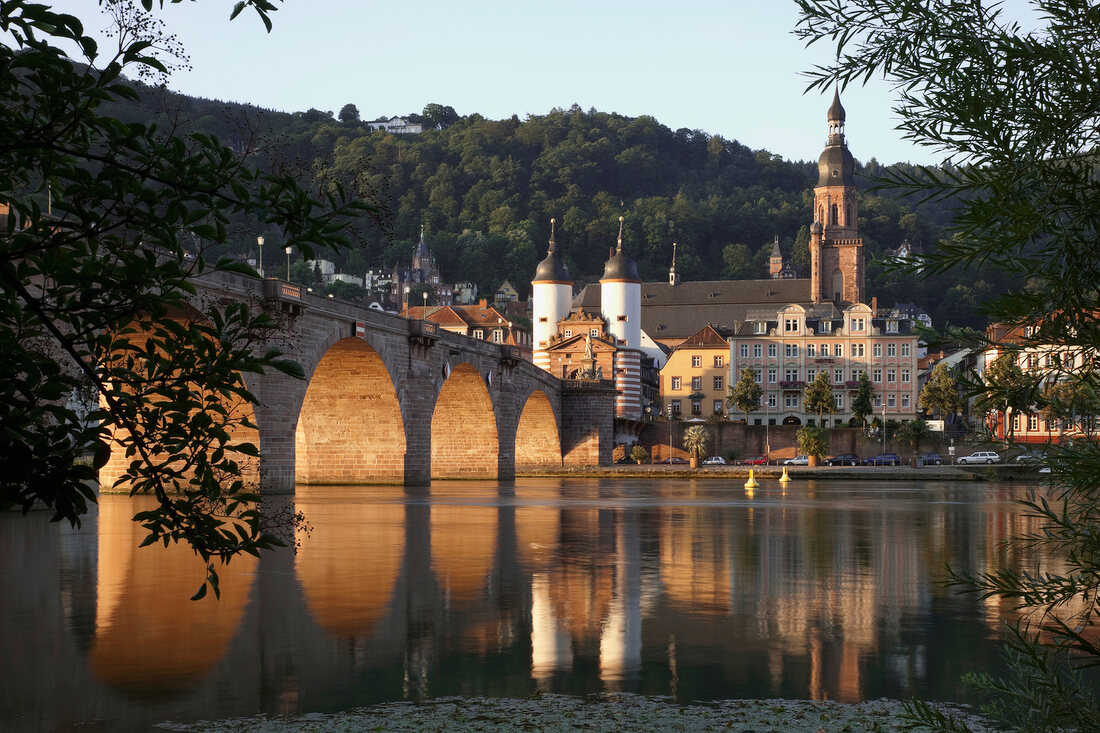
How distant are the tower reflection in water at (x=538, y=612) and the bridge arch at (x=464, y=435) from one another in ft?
122

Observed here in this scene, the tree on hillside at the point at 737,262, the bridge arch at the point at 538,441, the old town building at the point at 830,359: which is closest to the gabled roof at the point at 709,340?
the old town building at the point at 830,359

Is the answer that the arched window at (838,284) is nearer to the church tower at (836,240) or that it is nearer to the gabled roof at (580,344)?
the church tower at (836,240)

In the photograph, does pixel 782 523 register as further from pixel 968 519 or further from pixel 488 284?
pixel 488 284

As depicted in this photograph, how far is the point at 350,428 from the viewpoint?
56.2m

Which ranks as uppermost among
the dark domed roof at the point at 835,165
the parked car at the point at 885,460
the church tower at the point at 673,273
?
the dark domed roof at the point at 835,165

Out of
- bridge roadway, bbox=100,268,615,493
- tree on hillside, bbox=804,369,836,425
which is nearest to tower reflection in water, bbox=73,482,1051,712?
bridge roadway, bbox=100,268,615,493

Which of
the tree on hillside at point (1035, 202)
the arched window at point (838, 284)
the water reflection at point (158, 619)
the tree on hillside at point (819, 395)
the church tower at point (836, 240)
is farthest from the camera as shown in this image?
the arched window at point (838, 284)

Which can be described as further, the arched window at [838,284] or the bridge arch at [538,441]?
the arched window at [838,284]

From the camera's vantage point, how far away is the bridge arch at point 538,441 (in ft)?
306

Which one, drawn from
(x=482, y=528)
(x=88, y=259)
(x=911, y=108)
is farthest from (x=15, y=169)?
(x=482, y=528)

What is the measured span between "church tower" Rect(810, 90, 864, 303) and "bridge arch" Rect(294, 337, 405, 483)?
92.6m

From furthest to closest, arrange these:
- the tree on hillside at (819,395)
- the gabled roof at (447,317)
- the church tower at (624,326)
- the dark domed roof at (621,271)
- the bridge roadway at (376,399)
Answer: the gabled roof at (447,317)
the dark domed roof at (621,271)
the church tower at (624,326)
the tree on hillside at (819,395)
the bridge roadway at (376,399)

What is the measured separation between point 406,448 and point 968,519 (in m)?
25.4

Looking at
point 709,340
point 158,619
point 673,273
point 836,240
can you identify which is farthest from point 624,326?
point 158,619
